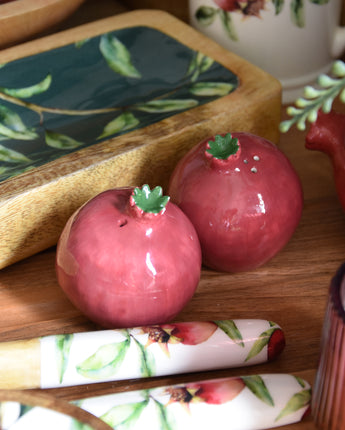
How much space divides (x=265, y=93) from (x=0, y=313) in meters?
0.24

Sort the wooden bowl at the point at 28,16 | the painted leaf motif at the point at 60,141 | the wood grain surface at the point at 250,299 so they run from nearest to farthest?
the wood grain surface at the point at 250,299 → the painted leaf motif at the point at 60,141 → the wooden bowl at the point at 28,16

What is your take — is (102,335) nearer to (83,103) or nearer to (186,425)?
(186,425)

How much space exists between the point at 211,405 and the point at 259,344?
5 centimetres

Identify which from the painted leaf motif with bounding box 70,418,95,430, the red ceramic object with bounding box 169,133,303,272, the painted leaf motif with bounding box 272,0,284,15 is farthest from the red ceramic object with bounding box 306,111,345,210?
the painted leaf motif with bounding box 70,418,95,430

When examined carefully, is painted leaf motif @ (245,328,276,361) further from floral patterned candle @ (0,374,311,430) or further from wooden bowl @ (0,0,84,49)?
wooden bowl @ (0,0,84,49)

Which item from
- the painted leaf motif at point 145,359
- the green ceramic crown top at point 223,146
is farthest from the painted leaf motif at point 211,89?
the painted leaf motif at point 145,359

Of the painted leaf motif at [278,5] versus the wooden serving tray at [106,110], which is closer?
the wooden serving tray at [106,110]

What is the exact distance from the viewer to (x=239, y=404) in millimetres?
340

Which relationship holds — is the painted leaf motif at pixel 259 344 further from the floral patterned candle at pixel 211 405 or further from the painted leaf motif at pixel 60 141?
the painted leaf motif at pixel 60 141

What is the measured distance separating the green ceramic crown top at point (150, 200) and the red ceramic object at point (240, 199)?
1.8 inches

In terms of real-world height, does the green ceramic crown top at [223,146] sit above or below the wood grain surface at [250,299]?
above

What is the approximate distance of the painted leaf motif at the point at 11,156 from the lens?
465mm

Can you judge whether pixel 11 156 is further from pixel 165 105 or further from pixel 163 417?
pixel 163 417

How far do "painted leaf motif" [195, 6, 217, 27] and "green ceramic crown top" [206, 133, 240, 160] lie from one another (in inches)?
7.8
